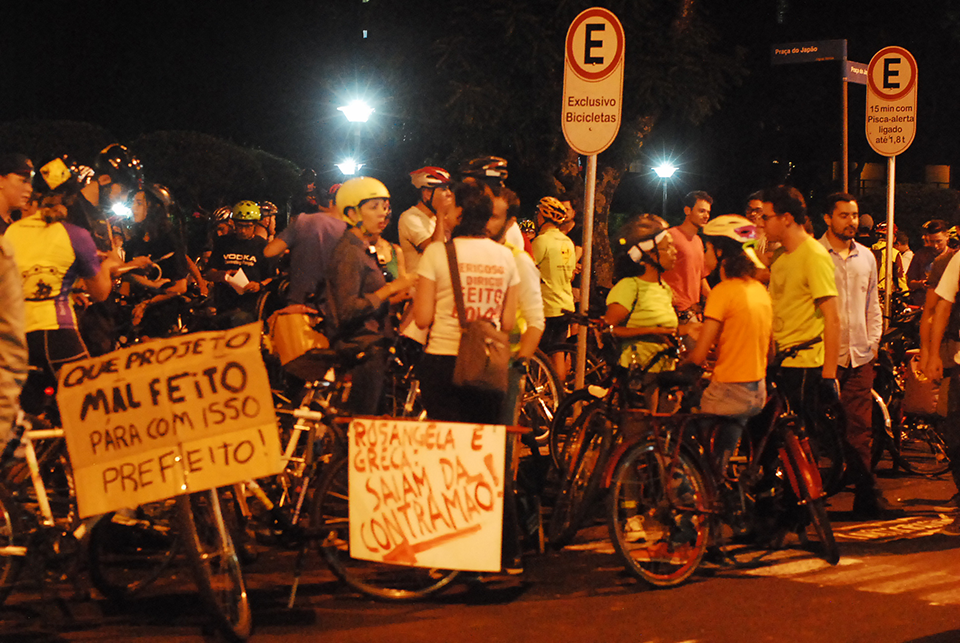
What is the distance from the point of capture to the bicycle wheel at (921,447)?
9836 mm

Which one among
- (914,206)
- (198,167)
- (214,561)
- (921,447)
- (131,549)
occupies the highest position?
(198,167)

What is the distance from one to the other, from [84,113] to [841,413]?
43.9 m

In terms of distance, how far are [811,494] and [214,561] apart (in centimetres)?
336

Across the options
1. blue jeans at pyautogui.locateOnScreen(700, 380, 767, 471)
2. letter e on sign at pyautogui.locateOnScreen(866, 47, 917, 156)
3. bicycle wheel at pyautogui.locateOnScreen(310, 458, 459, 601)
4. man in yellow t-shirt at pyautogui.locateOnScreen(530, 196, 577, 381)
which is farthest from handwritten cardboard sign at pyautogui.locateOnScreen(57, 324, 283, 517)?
letter e on sign at pyautogui.locateOnScreen(866, 47, 917, 156)

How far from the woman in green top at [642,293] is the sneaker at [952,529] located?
90.2 inches

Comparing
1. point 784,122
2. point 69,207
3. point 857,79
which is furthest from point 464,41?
point 784,122

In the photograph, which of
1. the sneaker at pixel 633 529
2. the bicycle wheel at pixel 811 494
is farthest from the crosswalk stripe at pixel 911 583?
the sneaker at pixel 633 529

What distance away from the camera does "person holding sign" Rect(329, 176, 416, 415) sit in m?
6.90

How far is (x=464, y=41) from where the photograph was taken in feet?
68.1

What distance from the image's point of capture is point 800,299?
7.38 m

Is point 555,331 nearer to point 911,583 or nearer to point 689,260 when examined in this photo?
point 689,260

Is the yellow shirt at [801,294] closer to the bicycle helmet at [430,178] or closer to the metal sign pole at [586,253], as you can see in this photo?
the metal sign pole at [586,253]

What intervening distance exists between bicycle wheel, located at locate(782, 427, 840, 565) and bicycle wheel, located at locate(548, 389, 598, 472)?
1.80 meters

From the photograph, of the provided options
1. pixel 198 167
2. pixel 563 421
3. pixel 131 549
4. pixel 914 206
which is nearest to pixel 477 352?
pixel 131 549
